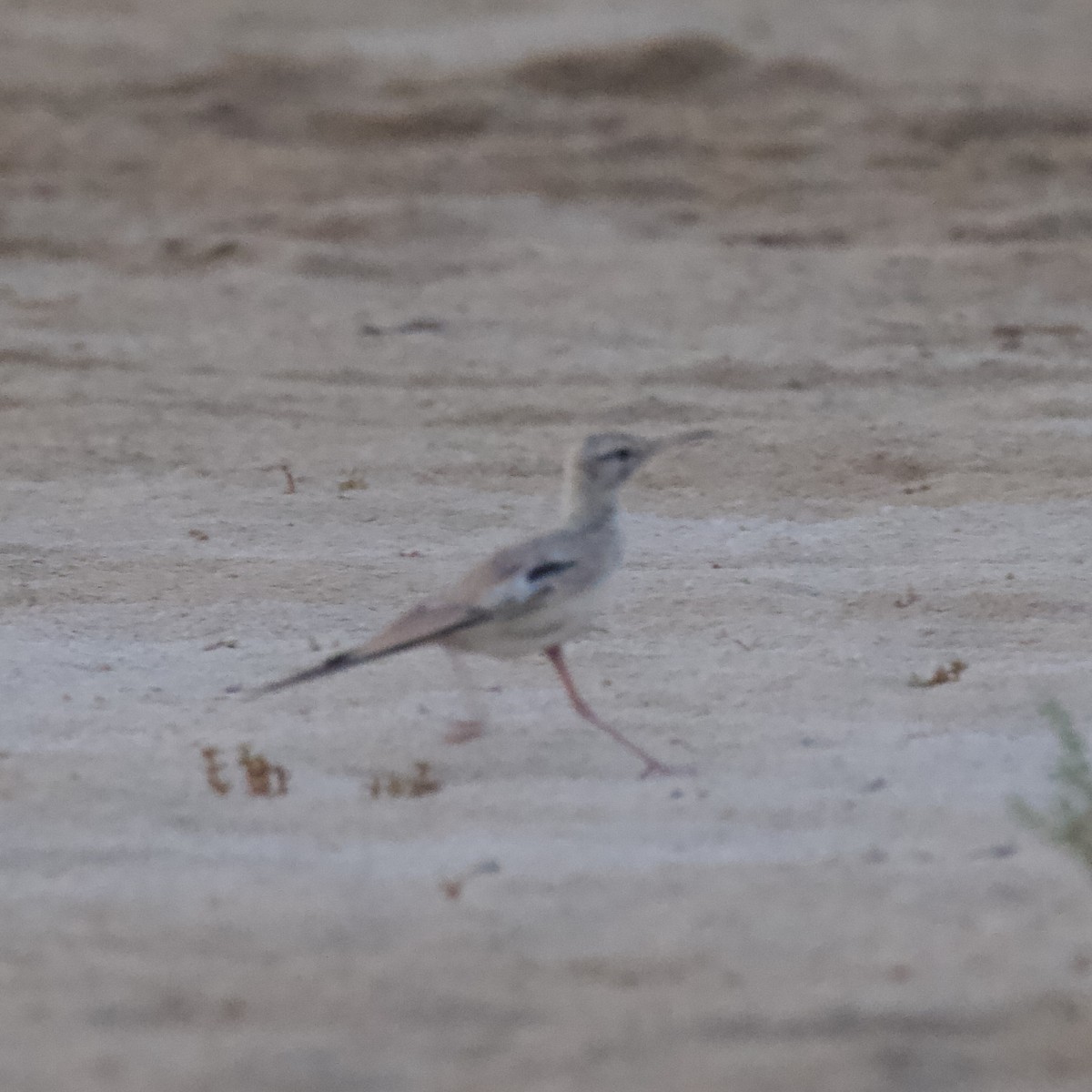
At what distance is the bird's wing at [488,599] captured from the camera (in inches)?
185

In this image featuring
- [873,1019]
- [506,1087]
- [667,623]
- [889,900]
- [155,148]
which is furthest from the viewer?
[155,148]

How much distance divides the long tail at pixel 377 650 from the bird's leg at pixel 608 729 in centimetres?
32

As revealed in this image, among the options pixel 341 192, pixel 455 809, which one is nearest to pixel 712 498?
pixel 455 809

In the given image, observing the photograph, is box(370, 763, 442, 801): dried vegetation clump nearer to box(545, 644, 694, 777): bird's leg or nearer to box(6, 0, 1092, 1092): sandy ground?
box(6, 0, 1092, 1092): sandy ground

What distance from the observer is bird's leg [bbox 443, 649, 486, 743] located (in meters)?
5.08

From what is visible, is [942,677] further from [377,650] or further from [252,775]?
[252,775]

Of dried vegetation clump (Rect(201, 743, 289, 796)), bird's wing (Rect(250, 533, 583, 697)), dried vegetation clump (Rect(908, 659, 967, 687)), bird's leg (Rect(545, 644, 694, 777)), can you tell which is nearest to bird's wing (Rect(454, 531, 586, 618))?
bird's wing (Rect(250, 533, 583, 697))

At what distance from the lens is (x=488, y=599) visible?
484 cm

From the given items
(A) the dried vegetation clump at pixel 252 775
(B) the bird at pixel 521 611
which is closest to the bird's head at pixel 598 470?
(B) the bird at pixel 521 611

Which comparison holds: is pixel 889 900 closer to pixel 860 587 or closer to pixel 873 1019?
pixel 873 1019

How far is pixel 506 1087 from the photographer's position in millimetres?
3016

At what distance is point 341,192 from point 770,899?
11.1m

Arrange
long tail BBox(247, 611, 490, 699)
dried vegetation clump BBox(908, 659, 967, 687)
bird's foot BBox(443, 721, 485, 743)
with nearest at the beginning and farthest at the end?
long tail BBox(247, 611, 490, 699) → bird's foot BBox(443, 721, 485, 743) → dried vegetation clump BBox(908, 659, 967, 687)

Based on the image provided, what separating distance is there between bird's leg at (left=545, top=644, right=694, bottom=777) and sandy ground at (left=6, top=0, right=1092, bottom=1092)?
0.22 ft
